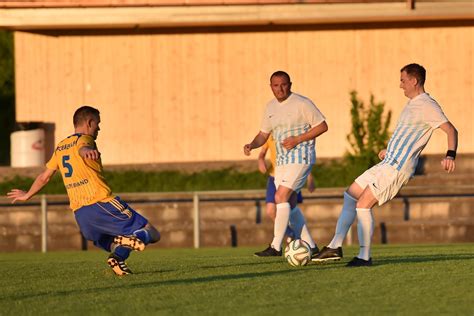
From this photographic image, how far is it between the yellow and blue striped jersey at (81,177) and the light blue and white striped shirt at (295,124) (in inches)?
117

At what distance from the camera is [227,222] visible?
83.3 ft

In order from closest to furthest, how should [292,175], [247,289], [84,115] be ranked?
1. [247,289]
2. [84,115]
3. [292,175]

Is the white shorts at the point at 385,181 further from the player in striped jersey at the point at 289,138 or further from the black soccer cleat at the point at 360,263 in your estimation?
the player in striped jersey at the point at 289,138

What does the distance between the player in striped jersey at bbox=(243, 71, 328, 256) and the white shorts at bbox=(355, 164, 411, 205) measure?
72.8 inches

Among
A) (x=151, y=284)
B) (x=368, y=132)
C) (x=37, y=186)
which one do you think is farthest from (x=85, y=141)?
(x=368, y=132)

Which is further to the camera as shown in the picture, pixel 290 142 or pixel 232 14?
pixel 232 14

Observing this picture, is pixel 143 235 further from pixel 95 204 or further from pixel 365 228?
pixel 365 228

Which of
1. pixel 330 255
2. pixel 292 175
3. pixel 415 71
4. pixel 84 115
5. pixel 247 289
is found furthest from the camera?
pixel 292 175

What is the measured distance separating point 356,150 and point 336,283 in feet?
56.4

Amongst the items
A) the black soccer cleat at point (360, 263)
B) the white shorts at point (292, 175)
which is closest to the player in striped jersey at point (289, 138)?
the white shorts at point (292, 175)

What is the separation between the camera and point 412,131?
12703mm

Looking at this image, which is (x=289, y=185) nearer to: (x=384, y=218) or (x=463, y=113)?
(x=384, y=218)

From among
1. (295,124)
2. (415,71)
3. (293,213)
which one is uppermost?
(415,71)

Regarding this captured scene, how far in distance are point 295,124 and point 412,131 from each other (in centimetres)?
232
